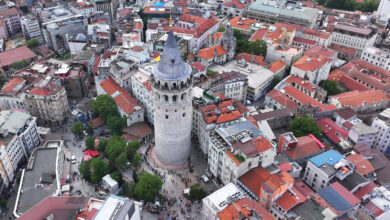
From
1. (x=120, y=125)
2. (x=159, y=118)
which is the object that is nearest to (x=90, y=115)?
(x=120, y=125)

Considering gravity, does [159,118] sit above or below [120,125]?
above

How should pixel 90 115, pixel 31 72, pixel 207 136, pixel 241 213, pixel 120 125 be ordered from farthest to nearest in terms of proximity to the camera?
pixel 31 72
pixel 90 115
pixel 120 125
pixel 207 136
pixel 241 213

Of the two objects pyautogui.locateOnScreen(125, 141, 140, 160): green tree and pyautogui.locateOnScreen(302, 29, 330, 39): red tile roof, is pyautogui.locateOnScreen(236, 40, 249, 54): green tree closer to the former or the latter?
pyautogui.locateOnScreen(302, 29, 330, 39): red tile roof

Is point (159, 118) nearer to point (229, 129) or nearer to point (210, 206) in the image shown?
point (229, 129)

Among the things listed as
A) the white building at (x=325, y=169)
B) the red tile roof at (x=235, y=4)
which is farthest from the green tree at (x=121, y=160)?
the red tile roof at (x=235, y=4)

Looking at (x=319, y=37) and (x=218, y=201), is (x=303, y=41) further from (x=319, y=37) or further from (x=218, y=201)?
(x=218, y=201)

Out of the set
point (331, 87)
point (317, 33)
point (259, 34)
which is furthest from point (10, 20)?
point (331, 87)

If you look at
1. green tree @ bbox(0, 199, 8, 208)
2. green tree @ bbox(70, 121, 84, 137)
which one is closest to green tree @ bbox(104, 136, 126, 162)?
green tree @ bbox(70, 121, 84, 137)
